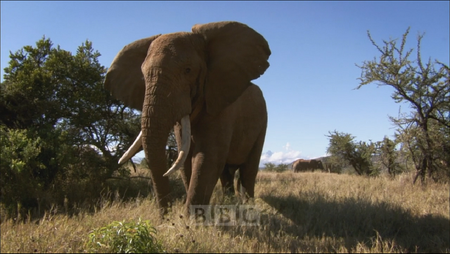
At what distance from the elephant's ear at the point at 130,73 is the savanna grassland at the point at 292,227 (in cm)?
160

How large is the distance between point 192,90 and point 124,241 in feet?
7.46

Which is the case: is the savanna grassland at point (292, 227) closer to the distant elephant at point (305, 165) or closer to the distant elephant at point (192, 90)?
the distant elephant at point (192, 90)

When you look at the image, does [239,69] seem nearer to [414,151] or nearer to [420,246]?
[420,246]

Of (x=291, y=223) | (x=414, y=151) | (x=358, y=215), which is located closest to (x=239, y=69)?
(x=291, y=223)

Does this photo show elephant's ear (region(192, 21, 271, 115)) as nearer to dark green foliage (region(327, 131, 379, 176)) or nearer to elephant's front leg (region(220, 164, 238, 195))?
elephant's front leg (region(220, 164, 238, 195))

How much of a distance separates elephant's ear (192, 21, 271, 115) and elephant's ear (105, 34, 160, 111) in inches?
34.1

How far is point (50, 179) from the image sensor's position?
6793mm

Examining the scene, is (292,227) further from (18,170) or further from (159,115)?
(18,170)

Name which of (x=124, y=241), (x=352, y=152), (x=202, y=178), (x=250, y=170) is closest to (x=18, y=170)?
(x=202, y=178)

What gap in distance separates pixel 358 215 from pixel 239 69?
2.79m

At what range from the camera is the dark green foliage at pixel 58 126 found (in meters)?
6.20

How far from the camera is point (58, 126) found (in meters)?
7.75

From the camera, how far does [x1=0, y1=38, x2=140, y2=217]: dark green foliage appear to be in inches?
244

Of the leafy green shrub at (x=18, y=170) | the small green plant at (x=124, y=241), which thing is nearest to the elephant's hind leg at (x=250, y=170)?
the leafy green shrub at (x=18, y=170)
